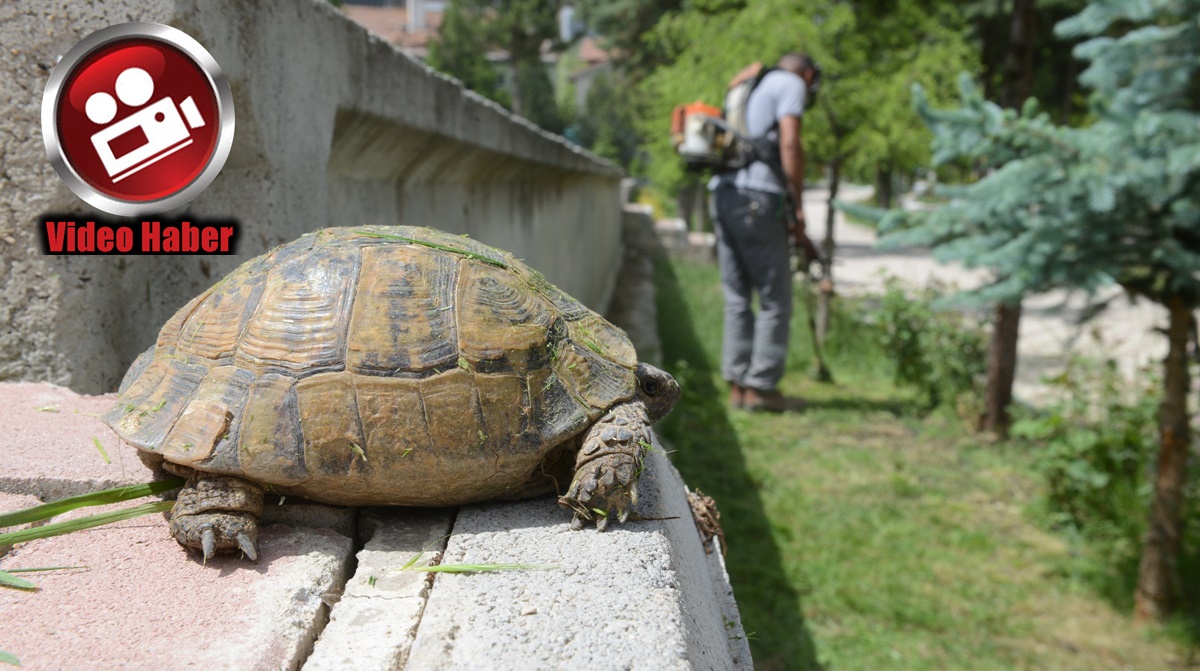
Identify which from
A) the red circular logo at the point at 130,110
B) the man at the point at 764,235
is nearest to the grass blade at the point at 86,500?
the red circular logo at the point at 130,110

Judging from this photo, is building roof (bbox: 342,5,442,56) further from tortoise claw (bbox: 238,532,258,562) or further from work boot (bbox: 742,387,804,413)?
tortoise claw (bbox: 238,532,258,562)

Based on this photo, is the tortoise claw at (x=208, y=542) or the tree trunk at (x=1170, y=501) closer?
the tortoise claw at (x=208, y=542)

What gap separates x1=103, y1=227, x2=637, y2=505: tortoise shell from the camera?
1721 mm

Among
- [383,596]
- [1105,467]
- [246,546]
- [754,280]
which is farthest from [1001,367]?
[246,546]

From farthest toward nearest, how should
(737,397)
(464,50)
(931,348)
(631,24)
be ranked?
(464,50)
(631,24)
(931,348)
(737,397)

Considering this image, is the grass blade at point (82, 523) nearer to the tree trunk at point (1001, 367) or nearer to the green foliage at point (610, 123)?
the tree trunk at point (1001, 367)

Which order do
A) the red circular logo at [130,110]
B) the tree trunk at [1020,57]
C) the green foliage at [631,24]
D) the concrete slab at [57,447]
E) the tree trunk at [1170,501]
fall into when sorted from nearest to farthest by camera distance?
the concrete slab at [57,447]
the red circular logo at [130,110]
the tree trunk at [1170,501]
the tree trunk at [1020,57]
the green foliage at [631,24]

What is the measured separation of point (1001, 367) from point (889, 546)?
8.78 ft

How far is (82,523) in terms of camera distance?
177 centimetres

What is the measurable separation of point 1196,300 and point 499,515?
4.02 metres

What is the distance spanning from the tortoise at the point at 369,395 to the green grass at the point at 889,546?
2.43 metres

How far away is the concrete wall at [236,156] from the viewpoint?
7.39 ft

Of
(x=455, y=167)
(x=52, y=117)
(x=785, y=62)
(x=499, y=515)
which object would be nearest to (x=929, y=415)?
(x=785, y=62)

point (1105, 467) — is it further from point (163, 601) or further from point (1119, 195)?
point (163, 601)
